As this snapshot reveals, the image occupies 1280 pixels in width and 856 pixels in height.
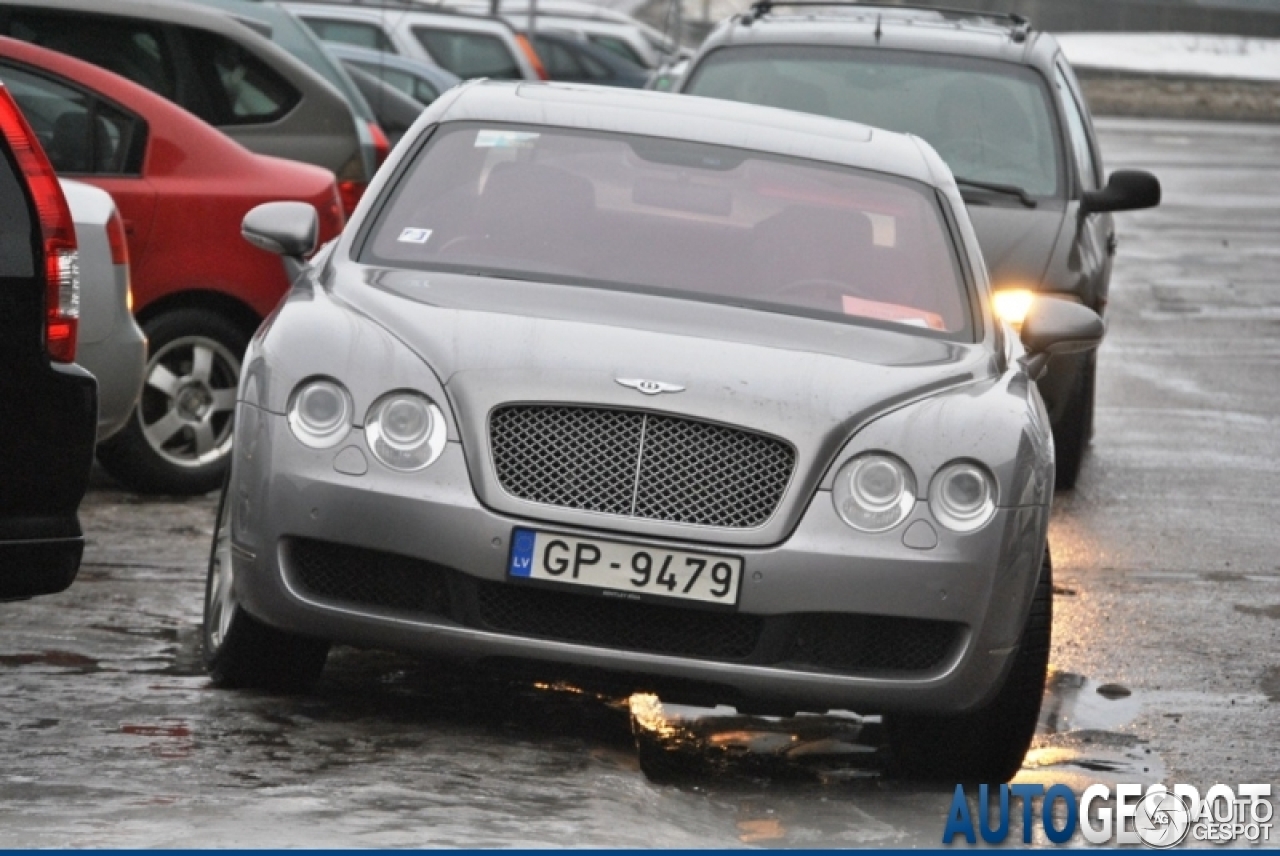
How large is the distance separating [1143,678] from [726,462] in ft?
7.01

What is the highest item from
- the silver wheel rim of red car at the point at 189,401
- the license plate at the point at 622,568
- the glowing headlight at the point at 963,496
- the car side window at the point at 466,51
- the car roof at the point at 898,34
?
the car roof at the point at 898,34

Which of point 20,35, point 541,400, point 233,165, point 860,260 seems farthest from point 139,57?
point 541,400

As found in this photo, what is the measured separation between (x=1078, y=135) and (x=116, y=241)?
16.5 ft

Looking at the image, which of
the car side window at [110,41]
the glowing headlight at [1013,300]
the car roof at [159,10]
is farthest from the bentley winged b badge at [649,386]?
the car roof at [159,10]

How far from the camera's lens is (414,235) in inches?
270

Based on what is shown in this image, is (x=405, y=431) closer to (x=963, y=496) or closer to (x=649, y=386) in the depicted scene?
(x=649, y=386)

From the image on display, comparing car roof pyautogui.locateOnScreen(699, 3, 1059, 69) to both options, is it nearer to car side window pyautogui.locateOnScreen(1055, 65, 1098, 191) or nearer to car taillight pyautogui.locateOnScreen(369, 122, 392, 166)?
car side window pyautogui.locateOnScreen(1055, 65, 1098, 191)

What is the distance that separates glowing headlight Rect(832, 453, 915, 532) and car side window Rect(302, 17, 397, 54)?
669 inches

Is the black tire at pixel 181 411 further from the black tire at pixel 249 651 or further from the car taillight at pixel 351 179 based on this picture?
the black tire at pixel 249 651

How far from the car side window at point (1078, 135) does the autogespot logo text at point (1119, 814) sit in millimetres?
5153

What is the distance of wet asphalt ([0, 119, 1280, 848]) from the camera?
518 cm

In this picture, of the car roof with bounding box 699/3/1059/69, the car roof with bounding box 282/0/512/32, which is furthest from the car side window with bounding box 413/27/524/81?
the car roof with bounding box 699/3/1059/69

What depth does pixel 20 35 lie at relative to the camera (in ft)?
34.1

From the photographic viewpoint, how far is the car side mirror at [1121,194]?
421 inches
